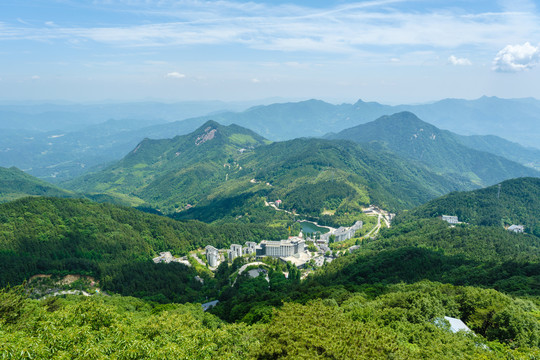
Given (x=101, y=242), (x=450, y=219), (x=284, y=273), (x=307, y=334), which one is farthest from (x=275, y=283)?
(x=450, y=219)

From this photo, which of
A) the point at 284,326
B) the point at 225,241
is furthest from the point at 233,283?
the point at 284,326

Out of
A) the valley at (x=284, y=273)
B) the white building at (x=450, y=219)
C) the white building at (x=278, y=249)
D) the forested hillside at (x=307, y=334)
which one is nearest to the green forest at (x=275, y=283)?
the forested hillside at (x=307, y=334)

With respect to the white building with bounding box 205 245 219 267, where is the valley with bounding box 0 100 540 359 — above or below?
above

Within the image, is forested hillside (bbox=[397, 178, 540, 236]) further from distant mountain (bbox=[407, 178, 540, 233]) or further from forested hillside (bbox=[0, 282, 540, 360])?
forested hillside (bbox=[0, 282, 540, 360])

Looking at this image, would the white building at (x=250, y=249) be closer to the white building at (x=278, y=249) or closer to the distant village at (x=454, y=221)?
the white building at (x=278, y=249)

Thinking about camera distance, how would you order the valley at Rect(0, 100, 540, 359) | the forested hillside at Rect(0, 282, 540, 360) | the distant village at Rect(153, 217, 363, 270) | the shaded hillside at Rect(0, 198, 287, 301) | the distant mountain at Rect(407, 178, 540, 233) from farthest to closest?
the distant mountain at Rect(407, 178, 540, 233) < the distant village at Rect(153, 217, 363, 270) < the shaded hillside at Rect(0, 198, 287, 301) < the valley at Rect(0, 100, 540, 359) < the forested hillside at Rect(0, 282, 540, 360)

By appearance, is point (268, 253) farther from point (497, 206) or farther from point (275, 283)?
point (497, 206)

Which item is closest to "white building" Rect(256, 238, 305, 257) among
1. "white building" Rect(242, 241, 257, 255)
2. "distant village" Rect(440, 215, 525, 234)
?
"white building" Rect(242, 241, 257, 255)

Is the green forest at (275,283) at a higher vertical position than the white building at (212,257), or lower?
higher

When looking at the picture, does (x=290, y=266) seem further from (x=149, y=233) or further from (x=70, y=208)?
(x=70, y=208)

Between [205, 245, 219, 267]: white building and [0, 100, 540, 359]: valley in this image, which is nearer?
[0, 100, 540, 359]: valley
